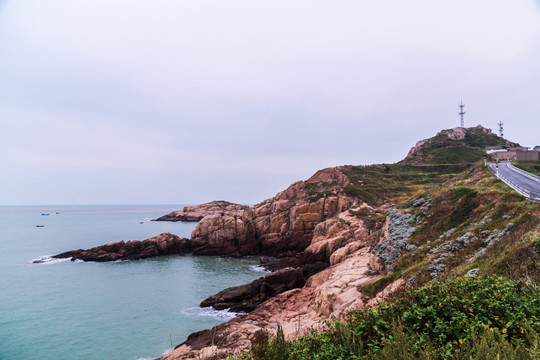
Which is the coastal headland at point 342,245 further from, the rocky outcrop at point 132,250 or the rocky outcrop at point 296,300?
the rocky outcrop at point 132,250

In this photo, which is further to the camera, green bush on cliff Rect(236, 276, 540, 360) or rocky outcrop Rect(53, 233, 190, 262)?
rocky outcrop Rect(53, 233, 190, 262)

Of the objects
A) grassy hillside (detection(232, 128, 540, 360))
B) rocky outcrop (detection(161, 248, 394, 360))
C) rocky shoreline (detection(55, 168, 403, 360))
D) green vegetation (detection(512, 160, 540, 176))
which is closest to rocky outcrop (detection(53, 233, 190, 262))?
rocky shoreline (detection(55, 168, 403, 360))

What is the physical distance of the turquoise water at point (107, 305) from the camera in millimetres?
21312

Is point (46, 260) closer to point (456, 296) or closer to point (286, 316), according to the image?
point (286, 316)

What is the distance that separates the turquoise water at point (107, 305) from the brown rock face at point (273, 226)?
6.58m

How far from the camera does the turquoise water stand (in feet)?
69.9

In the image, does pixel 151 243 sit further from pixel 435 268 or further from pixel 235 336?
pixel 435 268

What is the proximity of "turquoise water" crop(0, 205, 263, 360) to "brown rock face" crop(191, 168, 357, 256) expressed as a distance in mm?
6584

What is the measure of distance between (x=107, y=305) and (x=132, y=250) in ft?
96.9

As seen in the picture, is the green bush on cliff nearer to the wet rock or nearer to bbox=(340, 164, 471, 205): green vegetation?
the wet rock

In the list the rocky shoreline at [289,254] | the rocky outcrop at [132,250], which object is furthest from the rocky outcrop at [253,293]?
the rocky outcrop at [132,250]

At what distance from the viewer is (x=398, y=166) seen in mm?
97438

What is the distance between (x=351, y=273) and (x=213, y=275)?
2690 cm

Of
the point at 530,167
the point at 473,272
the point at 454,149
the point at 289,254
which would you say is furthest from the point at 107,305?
the point at 454,149
